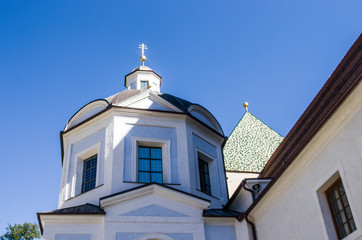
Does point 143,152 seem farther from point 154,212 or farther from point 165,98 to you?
point 154,212

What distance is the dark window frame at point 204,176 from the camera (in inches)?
602

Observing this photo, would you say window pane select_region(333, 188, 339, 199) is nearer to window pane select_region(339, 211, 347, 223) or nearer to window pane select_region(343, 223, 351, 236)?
window pane select_region(339, 211, 347, 223)

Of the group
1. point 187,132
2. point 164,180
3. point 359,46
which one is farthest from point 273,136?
point 359,46

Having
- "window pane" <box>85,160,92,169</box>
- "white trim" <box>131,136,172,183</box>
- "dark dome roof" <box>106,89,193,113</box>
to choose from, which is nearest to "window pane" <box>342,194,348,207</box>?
"white trim" <box>131,136,172,183</box>

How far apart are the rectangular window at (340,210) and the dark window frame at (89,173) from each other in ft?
26.0

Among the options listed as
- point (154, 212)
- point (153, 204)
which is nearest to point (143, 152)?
point (153, 204)

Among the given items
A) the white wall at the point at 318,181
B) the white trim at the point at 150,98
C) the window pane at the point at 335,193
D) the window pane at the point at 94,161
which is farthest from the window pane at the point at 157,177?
the window pane at the point at 335,193

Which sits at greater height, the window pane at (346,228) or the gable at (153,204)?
the gable at (153,204)

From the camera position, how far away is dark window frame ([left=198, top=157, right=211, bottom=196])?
15284mm

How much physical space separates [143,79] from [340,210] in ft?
42.6

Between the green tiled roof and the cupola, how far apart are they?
4.57m

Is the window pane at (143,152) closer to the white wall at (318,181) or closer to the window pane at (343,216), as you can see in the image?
the white wall at (318,181)

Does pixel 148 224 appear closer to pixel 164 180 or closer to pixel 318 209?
pixel 164 180

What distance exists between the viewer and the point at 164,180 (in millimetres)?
14344
